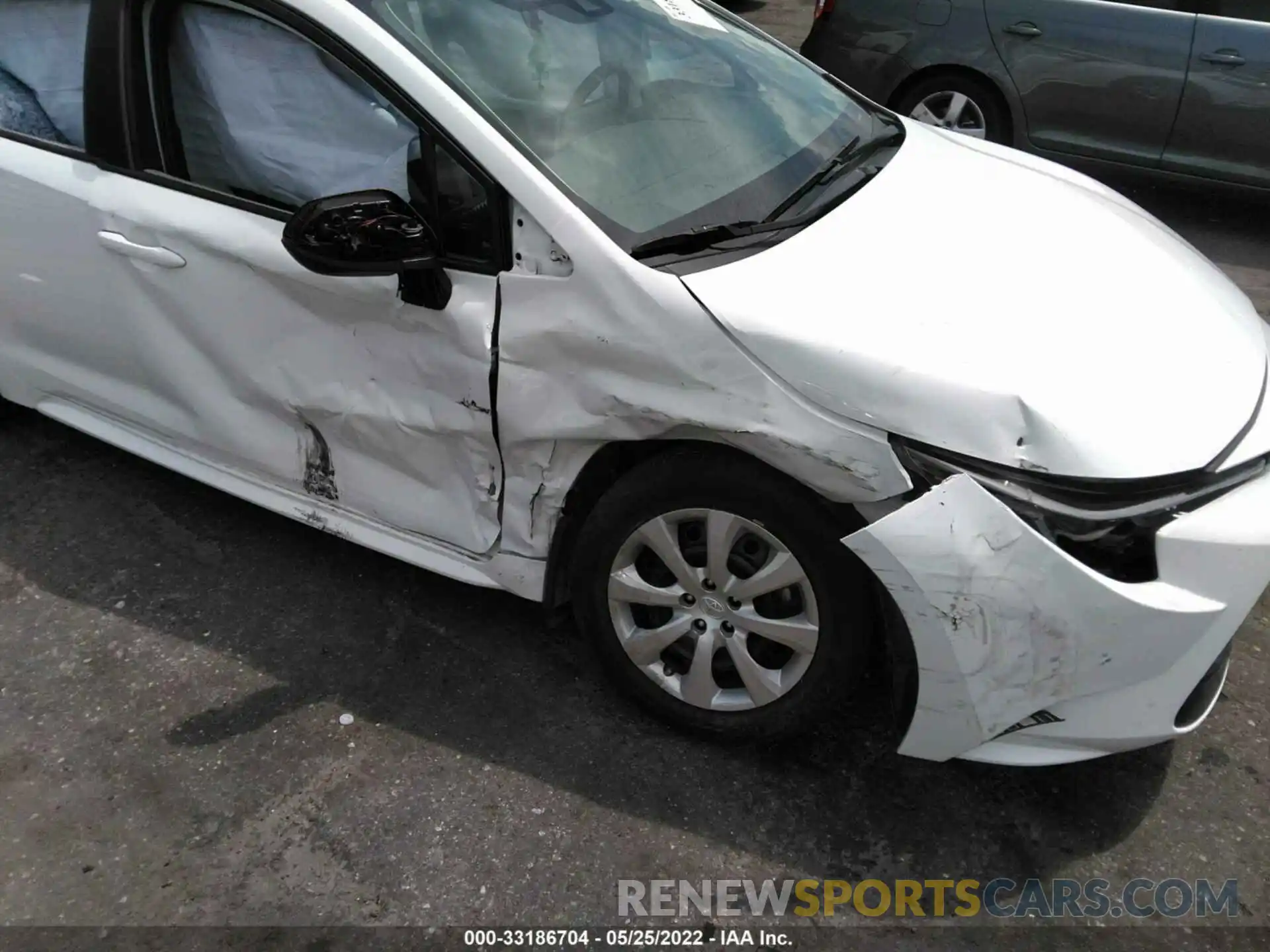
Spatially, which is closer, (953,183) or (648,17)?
(953,183)

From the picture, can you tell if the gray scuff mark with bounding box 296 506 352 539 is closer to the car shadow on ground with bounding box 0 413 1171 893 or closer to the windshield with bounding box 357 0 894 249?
the car shadow on ground with bounding box 0 413 1171 893

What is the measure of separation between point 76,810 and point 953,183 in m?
2.60

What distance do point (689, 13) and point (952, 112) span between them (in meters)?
3.48

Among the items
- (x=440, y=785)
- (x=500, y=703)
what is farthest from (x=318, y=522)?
(x=440, y=785)

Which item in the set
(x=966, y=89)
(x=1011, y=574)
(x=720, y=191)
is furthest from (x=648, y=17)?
(x=966, y=89)

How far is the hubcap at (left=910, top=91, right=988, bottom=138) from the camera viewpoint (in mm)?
6031

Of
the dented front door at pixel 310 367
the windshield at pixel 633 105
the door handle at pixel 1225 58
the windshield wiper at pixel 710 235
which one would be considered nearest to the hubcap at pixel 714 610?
the dented front door at pixel 310 367

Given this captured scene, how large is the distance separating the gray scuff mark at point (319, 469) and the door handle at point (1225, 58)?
16.3 feet

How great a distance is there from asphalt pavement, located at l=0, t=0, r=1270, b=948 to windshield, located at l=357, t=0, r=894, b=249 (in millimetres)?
1234

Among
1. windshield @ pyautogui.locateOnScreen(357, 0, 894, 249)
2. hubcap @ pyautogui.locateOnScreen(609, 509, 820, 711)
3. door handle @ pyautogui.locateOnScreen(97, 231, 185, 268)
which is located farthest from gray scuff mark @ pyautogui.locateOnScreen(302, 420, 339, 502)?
windshield @ pyautogui.locateOnScreen(357, 0, 894, 249)

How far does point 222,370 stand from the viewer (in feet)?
9.21

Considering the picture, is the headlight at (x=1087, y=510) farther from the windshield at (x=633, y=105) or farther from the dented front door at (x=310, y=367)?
the dented front door at (x=310, y=367)

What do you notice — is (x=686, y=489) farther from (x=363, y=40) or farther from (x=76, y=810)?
(x=76, y=810)

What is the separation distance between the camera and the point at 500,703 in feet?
8.90
